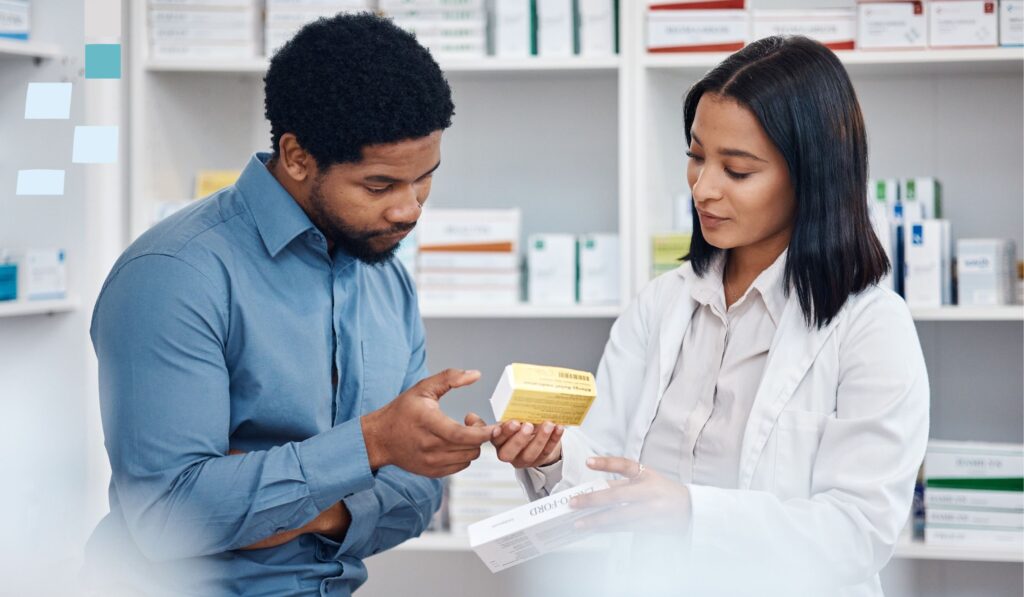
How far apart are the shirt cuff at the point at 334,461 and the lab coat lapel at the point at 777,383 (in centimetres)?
50

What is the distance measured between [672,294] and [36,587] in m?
0.96

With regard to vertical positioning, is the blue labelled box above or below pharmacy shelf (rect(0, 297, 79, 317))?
above

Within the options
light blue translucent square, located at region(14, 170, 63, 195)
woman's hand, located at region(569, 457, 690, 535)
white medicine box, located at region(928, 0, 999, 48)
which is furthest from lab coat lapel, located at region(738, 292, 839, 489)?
light blue translucent square, located at region(14, 170, 63, 195)

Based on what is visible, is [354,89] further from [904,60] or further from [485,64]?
[904,60]

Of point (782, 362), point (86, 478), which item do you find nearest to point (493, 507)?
point (86, 478)

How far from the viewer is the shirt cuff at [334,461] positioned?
1.18m

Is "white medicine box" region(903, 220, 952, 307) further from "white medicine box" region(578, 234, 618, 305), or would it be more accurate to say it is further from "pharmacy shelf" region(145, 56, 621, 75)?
"pharmacy shelf" region(145, 56, 621, 75)

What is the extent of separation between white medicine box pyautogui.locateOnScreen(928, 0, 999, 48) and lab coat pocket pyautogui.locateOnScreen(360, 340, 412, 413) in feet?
4.83

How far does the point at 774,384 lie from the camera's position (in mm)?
1350

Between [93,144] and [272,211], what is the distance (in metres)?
0.93

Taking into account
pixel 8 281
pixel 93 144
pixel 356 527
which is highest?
pixel 93 144

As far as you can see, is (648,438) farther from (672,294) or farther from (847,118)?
(847,118)

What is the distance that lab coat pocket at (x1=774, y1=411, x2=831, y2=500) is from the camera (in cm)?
133

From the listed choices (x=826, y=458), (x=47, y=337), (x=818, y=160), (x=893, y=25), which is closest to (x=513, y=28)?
(x=893, y=25)
